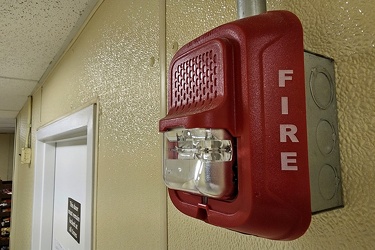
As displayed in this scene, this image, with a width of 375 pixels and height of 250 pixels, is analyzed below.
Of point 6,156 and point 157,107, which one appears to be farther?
point 6,156

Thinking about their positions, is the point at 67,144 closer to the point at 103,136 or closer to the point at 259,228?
the point at 103,136

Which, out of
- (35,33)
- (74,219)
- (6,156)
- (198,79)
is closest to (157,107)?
(198,79)

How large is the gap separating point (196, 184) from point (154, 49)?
499mm

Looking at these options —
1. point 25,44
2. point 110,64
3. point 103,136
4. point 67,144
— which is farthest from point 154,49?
point 67,144

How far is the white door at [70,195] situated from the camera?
4.95ft

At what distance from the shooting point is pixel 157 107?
0.67 m

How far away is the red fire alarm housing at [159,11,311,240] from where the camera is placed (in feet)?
0.87

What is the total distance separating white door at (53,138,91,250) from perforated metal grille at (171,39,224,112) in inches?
47.2

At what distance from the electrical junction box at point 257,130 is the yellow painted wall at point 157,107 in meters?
0.07

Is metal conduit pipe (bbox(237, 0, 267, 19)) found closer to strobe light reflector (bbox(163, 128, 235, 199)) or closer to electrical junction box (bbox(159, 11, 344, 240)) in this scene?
electrical junction box (bbox(159, 11, 344, 240))

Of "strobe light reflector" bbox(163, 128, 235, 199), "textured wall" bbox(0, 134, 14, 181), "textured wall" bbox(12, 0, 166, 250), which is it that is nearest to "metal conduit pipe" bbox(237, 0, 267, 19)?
"strobe light reflector" bbox(163, 128, 235, 199)

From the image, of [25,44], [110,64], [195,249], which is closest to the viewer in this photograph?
[195,249]

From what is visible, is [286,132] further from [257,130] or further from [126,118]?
[126,118]

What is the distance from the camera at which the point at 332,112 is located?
0.32m
